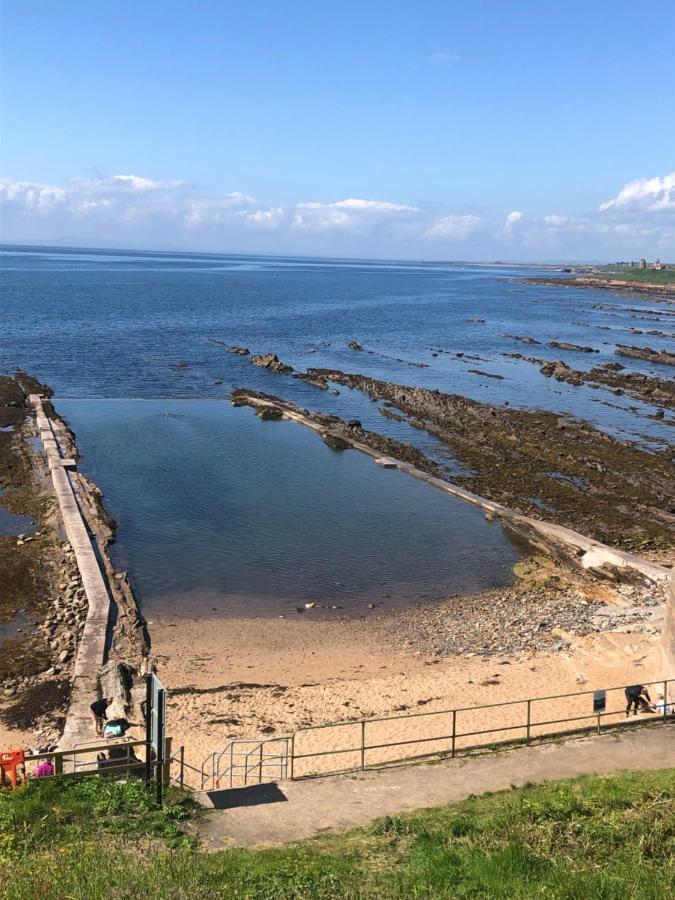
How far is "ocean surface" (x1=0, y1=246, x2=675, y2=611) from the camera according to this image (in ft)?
84.1

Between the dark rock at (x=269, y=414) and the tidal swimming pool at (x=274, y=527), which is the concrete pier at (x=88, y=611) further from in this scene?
the dark rock at (x=269, y=414)

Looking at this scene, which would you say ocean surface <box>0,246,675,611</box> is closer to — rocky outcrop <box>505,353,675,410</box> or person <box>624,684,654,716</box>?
rocky outcrop <box>505,353,675,410</box>

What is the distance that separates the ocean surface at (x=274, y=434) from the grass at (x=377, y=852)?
38.4ft

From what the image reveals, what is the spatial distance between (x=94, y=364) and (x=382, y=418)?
26.3 m

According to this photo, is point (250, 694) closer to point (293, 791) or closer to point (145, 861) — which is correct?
point (293, 791)

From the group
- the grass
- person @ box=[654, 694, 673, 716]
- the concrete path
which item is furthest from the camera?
person @ box=[654, 694, 673, 716]

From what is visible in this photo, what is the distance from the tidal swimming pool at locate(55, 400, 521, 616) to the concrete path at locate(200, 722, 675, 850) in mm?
9325

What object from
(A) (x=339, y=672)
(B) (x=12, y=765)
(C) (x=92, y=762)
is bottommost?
(A) (x=339, y=672)

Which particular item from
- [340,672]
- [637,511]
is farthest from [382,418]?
[340,672]

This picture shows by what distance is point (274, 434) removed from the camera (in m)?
43.0

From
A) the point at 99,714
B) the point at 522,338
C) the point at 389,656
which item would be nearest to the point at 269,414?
the point at 389,656

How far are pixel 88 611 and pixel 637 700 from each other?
44.3 feet

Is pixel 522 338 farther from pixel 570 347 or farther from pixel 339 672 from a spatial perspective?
pixel 339 672

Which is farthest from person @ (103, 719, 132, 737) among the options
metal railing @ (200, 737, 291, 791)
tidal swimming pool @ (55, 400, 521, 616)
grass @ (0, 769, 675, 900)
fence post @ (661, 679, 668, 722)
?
fence post @ (661, 679, 668, 722)
